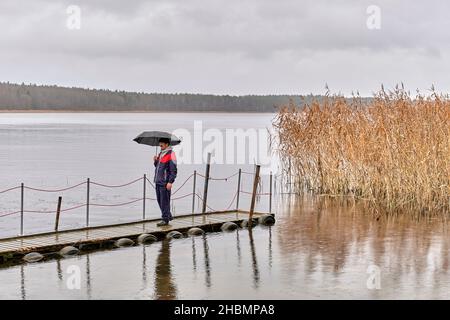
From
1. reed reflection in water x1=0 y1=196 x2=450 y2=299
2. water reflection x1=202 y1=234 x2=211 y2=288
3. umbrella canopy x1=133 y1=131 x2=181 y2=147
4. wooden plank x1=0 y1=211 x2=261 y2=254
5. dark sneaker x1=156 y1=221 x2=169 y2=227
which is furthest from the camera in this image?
dark sneaker x1=156 y1=221 x2=169 y2=227

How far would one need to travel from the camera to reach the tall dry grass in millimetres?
18219

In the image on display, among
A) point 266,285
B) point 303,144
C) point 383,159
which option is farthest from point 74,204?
point 266,285

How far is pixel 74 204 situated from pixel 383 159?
10171mm

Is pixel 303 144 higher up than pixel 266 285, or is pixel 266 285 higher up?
pixel 303 144

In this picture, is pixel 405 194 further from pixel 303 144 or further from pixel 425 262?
pixel 425 262

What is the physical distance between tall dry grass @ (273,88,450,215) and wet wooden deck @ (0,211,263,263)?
447 cm

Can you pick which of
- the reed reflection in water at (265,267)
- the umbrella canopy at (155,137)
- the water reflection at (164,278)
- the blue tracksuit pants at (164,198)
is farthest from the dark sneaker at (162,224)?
the umbrella canopy at (155,137)

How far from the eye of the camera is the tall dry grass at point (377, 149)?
1822 cm

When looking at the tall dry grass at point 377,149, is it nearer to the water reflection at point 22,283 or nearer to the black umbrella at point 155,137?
the black umbrella at point 155,137

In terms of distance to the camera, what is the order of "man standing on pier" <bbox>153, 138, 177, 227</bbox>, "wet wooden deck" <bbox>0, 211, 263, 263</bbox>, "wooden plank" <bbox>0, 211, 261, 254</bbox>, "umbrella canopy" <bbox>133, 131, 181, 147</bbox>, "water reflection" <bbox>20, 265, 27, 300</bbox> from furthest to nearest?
"umbrella canopy" <bbox>133, 131, 181, 147</bbox>
"man standing on pier" <bbox>153, 138, 177, 227</bbox>
"wooden plank" <bbox>0, 211, 261, 254</bbox>
"wet wooden deck" <bbox>0, 211, 263, 263</bbox>
"water reflection" <bbox>20, 265, 27, 300</bbox>

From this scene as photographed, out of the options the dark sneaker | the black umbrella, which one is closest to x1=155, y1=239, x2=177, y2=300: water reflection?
the dark sneaker

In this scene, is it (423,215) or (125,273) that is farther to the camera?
(423,215)

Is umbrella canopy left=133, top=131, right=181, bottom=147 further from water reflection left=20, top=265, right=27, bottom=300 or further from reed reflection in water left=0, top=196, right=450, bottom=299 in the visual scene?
water reflection left=20, top=265, right=27, bottom=300

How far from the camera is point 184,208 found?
21.9 metres
